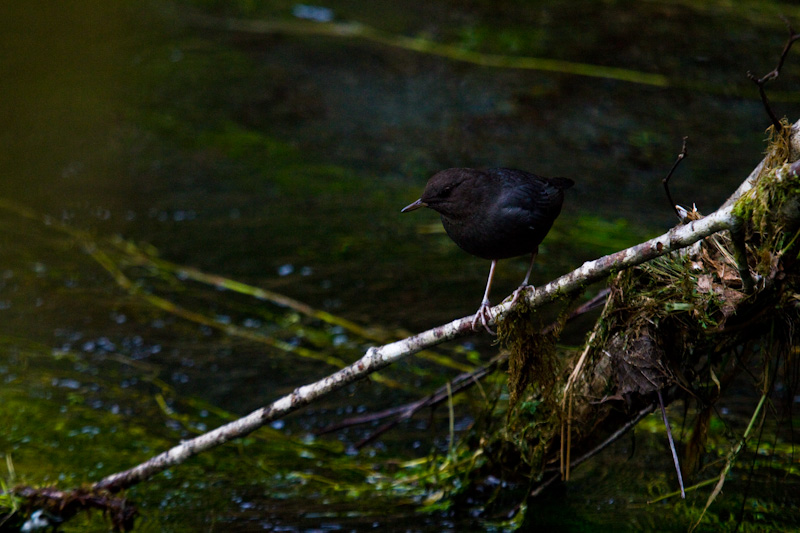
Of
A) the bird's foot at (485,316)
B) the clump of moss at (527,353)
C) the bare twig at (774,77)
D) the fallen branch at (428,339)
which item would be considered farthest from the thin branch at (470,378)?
the bare twig at (774,77)

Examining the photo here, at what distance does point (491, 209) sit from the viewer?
9.67ft

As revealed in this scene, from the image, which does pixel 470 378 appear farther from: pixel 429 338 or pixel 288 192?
pixel 288 192

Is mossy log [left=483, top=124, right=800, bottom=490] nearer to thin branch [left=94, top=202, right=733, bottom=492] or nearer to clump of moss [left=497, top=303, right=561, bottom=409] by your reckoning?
clump of moss [left=497, top=303, right=561, bottom=409]

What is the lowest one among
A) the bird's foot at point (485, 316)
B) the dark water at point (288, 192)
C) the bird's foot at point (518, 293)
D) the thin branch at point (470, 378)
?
the dark water at point (288, 192)

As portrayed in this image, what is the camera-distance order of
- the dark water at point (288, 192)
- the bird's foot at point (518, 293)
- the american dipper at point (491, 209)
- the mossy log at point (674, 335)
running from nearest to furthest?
the mossy log at point (674, 335) → the bird's foot at point (518, 293) → the american dipper at point (491, 209) → the dark water at point (288, 192)

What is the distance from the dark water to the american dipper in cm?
95

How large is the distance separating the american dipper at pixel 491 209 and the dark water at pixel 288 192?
95 centimetres

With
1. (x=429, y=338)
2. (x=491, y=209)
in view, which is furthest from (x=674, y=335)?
(x=429, y=338)

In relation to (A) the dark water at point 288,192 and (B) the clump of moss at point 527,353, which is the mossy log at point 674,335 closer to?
(B) the clump of moss at point 527,353

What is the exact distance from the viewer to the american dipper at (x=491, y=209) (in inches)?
115

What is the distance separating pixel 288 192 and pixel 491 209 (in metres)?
4.40

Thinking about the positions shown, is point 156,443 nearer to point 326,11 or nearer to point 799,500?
point 799,500

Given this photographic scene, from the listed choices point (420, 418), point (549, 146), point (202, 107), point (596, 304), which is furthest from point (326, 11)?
point (596, 304)

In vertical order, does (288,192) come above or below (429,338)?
below
